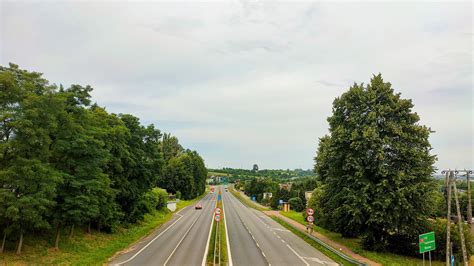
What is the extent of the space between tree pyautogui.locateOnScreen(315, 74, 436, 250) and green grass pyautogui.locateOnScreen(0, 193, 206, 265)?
18905mm

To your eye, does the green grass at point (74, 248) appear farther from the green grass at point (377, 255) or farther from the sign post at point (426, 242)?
the sign post at point (426, 242)

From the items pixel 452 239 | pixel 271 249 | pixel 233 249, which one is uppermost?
pixel 452 239

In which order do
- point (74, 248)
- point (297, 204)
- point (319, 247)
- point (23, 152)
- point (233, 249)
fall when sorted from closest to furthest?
1. point (23, 152)
2. point (74, 248)
3. point (233, 249)
4. point (319, 247)
5. point (297, 204)

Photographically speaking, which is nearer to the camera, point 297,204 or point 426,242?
point 426,242

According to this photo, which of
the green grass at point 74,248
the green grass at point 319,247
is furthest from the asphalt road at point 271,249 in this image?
the green grass at point 74,248

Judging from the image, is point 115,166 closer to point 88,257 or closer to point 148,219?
point 88,257

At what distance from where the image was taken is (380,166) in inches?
1057

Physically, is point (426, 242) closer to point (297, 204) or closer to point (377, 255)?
point (377, 255)

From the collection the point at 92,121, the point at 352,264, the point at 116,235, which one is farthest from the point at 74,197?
→ the point at 352,264

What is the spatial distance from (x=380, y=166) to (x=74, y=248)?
24702mm

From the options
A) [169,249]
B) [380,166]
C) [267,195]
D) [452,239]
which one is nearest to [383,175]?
[380,166]

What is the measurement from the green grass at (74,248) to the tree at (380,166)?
18905 millimetres

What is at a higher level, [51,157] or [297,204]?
[51,157]

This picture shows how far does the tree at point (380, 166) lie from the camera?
1045 inches
